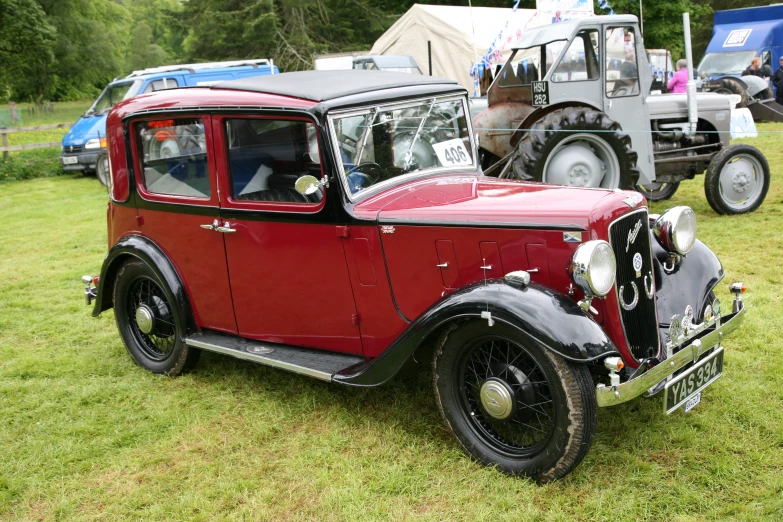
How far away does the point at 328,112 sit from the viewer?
12.2 ft

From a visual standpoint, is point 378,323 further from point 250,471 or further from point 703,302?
point 703,302

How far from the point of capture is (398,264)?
365cm

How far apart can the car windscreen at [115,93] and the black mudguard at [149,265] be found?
982 cm

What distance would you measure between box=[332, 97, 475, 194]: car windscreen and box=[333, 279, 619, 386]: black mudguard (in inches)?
36.4

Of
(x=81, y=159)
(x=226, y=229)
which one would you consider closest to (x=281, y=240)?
(x=226, y=229)

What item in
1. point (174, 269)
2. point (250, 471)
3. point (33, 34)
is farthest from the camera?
point (33, 34)

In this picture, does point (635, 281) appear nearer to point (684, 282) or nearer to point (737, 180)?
point (684, 282)

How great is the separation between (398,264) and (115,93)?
12849 mm

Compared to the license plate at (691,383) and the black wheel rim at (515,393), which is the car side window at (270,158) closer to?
the black wheel rim at (515,393)

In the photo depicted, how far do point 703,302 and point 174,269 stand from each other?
3293 millimetres

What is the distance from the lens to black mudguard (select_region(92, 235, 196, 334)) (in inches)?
179

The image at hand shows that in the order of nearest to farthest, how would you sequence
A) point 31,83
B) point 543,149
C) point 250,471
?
point 250,471
point 543,149
point 31,83

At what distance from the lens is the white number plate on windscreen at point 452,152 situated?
14.1 ft

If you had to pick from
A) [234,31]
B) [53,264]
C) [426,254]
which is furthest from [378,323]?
[234,31]
